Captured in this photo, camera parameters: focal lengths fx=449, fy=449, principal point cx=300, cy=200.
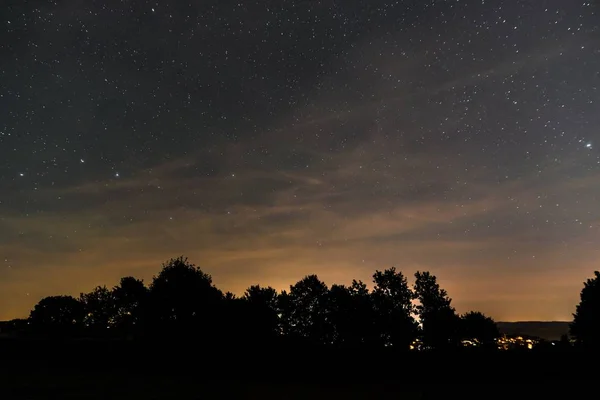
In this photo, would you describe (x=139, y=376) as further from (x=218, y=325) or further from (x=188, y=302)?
(x=188, y=302)

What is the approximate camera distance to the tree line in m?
52.6

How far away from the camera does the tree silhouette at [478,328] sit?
6994 cm

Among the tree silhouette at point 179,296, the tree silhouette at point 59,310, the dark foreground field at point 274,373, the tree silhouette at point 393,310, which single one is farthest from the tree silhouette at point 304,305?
the dark foreground field at point 274,373

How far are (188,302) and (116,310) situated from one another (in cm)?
4670

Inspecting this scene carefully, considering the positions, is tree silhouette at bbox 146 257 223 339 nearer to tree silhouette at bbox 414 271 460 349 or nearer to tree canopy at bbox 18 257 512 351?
tree canopy at bbox 18 257 512 351

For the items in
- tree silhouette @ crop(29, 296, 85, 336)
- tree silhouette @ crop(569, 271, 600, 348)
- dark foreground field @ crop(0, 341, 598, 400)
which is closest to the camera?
dark foreground field @ crop(0, 341, 598, 400)

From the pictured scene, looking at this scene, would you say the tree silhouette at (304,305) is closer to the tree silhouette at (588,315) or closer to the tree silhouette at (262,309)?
the tree silhouette at (262,309)

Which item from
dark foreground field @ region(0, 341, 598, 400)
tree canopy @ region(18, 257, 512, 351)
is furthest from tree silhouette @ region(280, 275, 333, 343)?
dark foreground field @ region(0, 341, 598, 400)

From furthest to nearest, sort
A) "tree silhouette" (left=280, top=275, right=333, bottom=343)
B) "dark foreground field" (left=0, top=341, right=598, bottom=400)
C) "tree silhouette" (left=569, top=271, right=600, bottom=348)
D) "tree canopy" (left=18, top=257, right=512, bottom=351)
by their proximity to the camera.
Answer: "tree silhouette" (left=280, top=275, right=333, bottom=343)
"tree canopy" (left=18, top=257, right=512, bottom=351)
"tree silhouette" (left=569, top=271, right=600, bottom=348)
"dark foreground field" (left=0, top=341, right=598, bottom=400)

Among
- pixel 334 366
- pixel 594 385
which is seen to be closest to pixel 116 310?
pixel 334 366

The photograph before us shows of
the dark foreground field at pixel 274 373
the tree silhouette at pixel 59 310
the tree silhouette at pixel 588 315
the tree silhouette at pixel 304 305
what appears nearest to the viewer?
the dark foreground field at pixel 274 373

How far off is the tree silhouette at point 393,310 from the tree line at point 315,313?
146 millimetres

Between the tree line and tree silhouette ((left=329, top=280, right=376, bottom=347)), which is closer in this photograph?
the tree line

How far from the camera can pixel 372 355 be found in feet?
65.2
